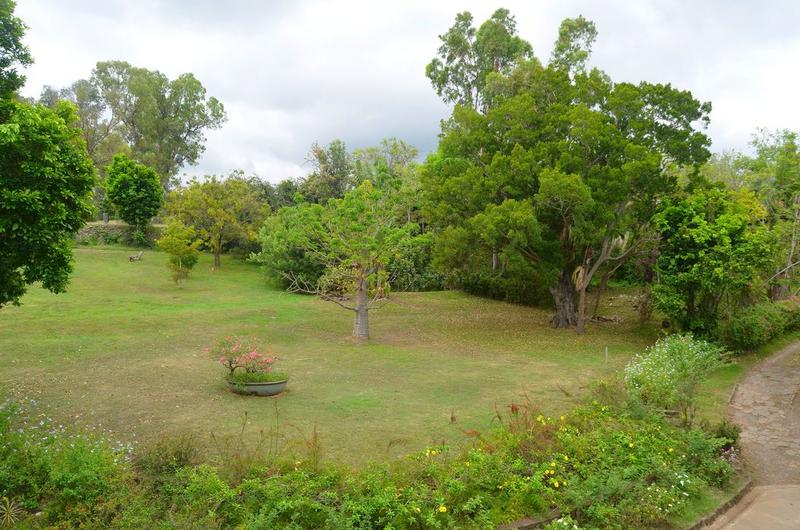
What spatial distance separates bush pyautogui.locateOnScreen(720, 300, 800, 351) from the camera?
1658cm

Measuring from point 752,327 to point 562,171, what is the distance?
733 cm

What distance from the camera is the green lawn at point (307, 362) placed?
966 centimetres

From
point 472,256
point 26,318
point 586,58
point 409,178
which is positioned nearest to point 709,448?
point 472,256

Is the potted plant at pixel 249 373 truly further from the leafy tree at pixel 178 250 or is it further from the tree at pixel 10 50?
the leafy tree at pixel 178 250

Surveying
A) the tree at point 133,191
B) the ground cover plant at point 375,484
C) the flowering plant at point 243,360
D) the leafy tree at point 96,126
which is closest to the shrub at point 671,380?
the ground cover plant at point 375,484

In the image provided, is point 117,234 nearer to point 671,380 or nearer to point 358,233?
point 358,233

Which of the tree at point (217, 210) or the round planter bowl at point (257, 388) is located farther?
the tree at point (217, 210)

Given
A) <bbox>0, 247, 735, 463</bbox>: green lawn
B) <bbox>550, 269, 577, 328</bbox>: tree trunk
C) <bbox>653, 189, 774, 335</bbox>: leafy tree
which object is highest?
<bbox>653, 189, 774, 335</bbox>: leafy tree

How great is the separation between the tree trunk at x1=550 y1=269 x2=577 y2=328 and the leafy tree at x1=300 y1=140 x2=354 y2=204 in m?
21.4

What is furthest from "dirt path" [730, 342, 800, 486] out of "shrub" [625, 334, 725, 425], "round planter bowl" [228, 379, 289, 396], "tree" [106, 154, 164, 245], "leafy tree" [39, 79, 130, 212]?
"leafy tree" [39, 79, 130, 212]

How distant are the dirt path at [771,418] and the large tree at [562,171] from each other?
5.82 meters

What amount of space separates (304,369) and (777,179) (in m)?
23.0

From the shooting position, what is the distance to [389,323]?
2147 cm

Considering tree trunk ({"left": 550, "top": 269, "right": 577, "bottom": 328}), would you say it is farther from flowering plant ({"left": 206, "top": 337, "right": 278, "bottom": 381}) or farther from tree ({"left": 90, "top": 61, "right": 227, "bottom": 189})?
tree ({"left": 90, "top": 61, "right": 227, "bottom": 189})
